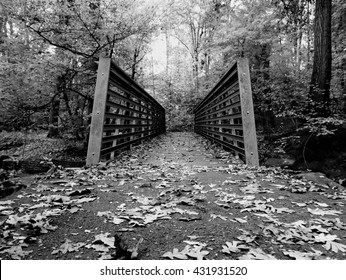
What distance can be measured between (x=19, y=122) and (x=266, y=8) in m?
9.08

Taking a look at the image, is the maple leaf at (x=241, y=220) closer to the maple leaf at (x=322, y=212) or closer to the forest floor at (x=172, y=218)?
the forest floor at (x=172, y=218)

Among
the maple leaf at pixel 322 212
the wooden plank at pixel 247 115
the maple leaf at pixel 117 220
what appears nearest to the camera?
the maple leaf at pixel 117 220

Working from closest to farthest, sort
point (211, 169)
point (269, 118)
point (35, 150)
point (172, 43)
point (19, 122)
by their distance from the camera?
point (211, 169)
point (19, 122)
point (35, 150)
point (269, 118)
point (172, 43)

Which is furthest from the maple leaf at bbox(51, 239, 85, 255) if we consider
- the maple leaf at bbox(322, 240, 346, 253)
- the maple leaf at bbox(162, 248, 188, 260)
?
the maple leaf at bbox(322, 240, 346, 253)

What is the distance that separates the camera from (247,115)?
4.19 meters

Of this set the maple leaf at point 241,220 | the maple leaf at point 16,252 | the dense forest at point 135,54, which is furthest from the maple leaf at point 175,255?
the dense forest at point 135,54

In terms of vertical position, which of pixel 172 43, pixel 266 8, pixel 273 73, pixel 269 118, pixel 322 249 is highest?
pixel 172 43

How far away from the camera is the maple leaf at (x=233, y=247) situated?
4.67 feet

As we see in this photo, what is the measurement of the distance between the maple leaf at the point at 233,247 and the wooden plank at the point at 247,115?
2.75 meters

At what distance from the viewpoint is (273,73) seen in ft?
29.3

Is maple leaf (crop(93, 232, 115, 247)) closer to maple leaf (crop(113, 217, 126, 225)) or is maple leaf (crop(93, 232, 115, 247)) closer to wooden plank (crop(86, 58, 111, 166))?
maple leaf (crop(113, 217, 126, 225))

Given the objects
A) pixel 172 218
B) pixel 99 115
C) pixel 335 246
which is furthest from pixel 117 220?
pixel 99 115
